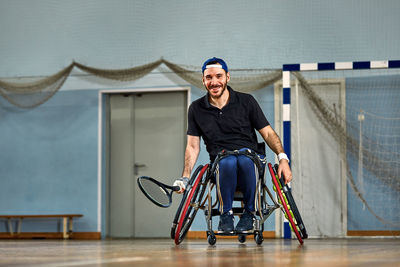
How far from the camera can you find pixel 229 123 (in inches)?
144

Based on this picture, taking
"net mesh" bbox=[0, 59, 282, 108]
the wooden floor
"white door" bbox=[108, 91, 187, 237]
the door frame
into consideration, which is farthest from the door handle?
the wooden floor

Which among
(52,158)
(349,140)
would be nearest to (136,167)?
(52,158)

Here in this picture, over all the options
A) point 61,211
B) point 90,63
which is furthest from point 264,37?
point 61,211

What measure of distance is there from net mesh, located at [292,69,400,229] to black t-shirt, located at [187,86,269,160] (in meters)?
2.76

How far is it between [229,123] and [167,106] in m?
3.64

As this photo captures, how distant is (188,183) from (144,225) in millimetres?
3957

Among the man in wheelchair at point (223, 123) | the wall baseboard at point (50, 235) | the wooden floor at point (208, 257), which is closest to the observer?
the wooden floor at point (208, 257)

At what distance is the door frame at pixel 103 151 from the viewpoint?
23.6ft

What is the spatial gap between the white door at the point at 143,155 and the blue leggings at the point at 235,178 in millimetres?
3804

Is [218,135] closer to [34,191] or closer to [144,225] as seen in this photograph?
[144,225]

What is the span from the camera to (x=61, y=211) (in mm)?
7305

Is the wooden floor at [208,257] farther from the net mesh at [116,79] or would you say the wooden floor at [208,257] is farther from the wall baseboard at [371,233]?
the net mesh at [116,79]

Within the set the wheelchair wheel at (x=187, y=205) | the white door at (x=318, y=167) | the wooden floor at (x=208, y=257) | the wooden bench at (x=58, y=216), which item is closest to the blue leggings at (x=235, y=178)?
the wheelchair wheel at (x=187, y=205)

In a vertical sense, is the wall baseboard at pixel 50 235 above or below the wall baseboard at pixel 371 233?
below
